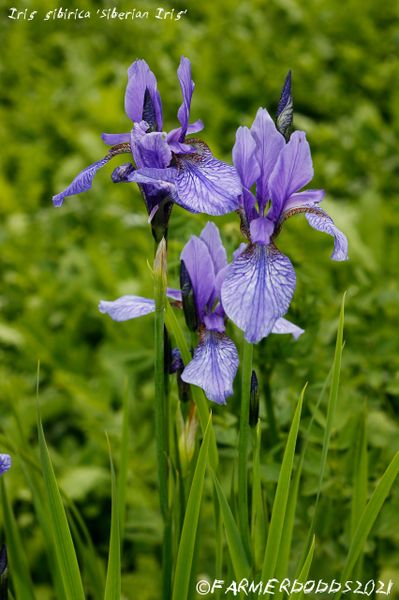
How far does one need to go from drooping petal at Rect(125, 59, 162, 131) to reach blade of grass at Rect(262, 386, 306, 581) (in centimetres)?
39

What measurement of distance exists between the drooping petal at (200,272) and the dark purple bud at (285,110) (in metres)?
0.19

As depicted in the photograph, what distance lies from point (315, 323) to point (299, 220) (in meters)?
0.69

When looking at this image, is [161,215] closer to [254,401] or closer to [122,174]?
[122,174]

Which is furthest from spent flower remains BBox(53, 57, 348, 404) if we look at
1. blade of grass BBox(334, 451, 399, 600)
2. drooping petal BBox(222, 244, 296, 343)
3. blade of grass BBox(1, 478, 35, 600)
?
blade of grass BBox(1, 478, 35, 600)

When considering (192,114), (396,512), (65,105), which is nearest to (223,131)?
(192,114)

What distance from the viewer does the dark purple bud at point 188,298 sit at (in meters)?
1.00

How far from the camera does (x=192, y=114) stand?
311 centimetres

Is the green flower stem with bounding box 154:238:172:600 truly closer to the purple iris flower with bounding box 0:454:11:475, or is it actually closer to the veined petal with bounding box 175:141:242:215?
the veined petal with bounding box 175:141:242:215

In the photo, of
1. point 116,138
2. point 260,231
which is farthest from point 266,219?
point 116,138

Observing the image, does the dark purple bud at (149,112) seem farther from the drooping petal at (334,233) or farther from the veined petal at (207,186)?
the drooping petal at (334,233)

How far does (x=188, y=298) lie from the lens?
100cm

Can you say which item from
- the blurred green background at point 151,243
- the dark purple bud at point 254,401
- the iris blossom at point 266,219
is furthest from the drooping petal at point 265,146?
the blurred green background at point 151,243

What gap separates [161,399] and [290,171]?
321 mm

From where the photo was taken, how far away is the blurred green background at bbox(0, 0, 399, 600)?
1.42 metres
